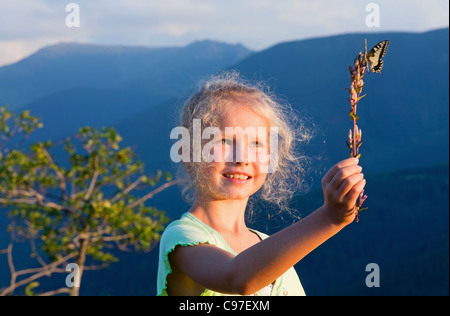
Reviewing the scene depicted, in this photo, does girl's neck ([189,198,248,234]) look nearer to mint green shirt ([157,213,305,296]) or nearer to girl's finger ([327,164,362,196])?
mint green shirt ([157,213,305,296])

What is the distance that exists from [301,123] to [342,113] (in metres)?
104

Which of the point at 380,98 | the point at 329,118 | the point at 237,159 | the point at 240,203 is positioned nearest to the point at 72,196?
the point at 240,203

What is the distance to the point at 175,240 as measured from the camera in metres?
1.77

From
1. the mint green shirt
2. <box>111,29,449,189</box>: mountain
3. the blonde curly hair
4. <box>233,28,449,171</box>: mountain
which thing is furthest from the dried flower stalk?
<box>233,28,449,171</box>: mountain

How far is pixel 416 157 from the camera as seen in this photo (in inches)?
3605

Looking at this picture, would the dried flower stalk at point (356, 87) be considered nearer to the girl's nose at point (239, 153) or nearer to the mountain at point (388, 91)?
the girl's nose at point (239, 153)

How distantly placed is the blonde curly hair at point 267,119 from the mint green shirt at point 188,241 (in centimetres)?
15

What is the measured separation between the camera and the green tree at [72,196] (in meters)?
9.55

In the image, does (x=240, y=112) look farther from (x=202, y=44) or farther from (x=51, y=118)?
(x=202, y=44)

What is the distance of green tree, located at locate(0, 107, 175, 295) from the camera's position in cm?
955

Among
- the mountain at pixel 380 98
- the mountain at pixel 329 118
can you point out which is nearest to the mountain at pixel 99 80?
the mountain at pixel 329 118

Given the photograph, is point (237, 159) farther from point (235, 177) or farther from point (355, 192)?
point (355, 192)
